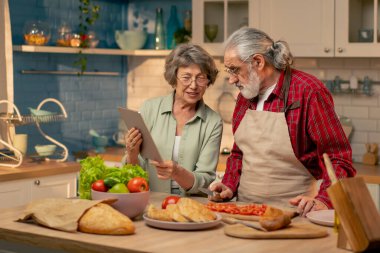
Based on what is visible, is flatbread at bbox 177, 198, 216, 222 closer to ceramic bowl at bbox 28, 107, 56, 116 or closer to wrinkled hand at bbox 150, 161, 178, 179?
wrinkled hand at bbox 150, 161, 178, 179

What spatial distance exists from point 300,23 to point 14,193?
2.40 m

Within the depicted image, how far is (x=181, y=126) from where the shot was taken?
13.9 ft

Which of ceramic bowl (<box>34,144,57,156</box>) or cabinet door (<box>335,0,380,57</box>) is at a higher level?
cabinet door (<box>335,0,380,57</box>)

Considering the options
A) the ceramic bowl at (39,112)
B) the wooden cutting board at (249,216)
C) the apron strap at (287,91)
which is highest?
the apron strap at (287,91)

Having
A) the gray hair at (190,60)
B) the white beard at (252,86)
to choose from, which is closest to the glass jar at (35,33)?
the gray hair at (190,60)

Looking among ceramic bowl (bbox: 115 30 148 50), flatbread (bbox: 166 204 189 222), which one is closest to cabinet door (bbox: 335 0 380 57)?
ceramic bowl (bbox: 115 30 148 50)

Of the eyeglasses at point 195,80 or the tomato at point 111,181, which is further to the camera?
the eyeglasses at point 195,80

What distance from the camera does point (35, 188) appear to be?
5188 millimetres

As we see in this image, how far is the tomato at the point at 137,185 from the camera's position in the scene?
127 inches

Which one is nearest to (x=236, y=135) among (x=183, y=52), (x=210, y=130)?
(x=210, y=130)

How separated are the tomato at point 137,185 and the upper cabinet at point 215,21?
2898mm

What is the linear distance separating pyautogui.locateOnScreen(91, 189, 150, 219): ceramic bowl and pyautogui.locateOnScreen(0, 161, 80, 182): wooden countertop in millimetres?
1936

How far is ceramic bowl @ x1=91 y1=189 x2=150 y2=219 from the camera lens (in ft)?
10.4

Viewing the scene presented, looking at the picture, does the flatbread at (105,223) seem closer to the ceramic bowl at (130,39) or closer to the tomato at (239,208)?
the tomato at (239,208)
